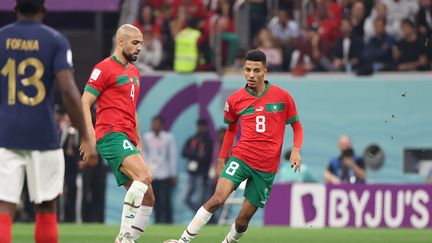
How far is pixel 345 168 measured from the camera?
24.9 metres

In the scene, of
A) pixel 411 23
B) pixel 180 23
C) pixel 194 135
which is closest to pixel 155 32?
pixel 180 23

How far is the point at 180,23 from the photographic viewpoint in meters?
26.7

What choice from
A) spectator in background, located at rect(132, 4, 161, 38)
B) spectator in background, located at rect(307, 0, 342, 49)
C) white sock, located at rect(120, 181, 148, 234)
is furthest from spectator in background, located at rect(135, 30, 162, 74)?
white sock, located at rect(120, 181, 148, 234)

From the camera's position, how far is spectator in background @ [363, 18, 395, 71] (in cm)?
2491

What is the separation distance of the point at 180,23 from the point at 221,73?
1.40m

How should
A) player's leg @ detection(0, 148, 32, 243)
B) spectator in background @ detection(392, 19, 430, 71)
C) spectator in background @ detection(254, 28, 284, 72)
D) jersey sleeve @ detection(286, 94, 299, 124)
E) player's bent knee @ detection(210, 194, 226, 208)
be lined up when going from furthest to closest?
spectator in background @ detection(254, 28, 284, 72) → spectator in background @ detection(392, 19, 430, 71) → jersey sleeve @ detection(286, 94, 299, 124) → player's bent knee @ detection(210, 194, 226, 208) → player's leg @ detection(0, 148, 32, 243)

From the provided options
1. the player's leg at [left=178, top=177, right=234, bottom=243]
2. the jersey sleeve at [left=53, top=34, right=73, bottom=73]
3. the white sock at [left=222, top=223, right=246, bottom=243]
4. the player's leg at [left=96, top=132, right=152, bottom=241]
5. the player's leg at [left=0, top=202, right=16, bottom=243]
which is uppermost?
the jersey sleeve at [left=53, top=34, right=73, bottom=73]

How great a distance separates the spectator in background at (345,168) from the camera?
81.1 feet

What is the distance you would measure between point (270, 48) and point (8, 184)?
16.0m

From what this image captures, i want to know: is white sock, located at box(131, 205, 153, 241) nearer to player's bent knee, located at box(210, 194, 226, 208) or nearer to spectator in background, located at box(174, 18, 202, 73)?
player's bent knee, located at box(210, 194, 226, 208)

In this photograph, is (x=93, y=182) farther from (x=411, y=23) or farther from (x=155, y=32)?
(x=411, y=23)

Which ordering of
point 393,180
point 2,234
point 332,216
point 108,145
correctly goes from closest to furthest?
point 2,234 < point 108,145 < point 332,216 < point 393,180

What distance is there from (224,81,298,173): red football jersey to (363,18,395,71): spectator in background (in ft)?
34.6

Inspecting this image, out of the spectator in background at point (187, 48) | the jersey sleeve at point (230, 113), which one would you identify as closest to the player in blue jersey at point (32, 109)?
the jersey sleeve at point (230, 113)
